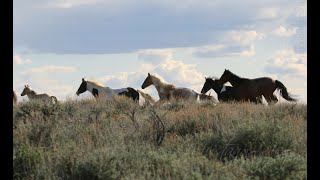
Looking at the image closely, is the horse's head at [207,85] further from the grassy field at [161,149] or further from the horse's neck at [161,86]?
the grassy field at [161,149]

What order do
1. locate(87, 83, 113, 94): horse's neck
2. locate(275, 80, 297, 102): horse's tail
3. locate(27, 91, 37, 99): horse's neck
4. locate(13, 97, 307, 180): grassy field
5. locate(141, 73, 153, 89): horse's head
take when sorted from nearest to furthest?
locate(13, 97, 307, 180): grassy field → locate(275, 80, 297, 102): horse's tail → locate(87, 83, 113, 94): horse's neck → locate(141, 73, 153, 89): horse's head → locate(27, 91, 37, 99): horse's neck

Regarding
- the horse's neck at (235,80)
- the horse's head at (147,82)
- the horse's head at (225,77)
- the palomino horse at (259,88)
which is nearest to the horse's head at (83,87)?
the horse's head at (147,82)

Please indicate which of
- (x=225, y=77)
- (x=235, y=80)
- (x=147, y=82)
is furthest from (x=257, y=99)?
(x=147, y=82)

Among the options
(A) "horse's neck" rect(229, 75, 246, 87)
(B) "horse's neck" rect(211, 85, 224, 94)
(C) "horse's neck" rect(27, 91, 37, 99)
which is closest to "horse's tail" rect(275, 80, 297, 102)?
(A) "horse's neck" rect(229, 75, 246, 87)

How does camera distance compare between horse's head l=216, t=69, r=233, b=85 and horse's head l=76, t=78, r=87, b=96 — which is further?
horse's head l=76, t=78, r=87, b=96

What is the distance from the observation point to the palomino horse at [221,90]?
2416cm

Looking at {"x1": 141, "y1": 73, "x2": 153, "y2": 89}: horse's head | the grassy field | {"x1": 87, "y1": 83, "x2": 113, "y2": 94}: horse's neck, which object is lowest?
the grassy field

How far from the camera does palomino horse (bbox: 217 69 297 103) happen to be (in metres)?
23.9

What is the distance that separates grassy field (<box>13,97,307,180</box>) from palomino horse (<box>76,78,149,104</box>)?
412 inches

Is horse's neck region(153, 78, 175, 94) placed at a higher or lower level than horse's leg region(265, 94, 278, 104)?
higher

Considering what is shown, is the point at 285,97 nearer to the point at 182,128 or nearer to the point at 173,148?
the point at 182,128

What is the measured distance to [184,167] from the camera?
7.73 metres

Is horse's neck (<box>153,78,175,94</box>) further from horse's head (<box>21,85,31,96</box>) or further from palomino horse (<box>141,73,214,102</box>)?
horse's head (<box>21,85,31,96</box>)

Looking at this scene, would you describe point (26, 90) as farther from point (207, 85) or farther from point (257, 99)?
point (257, 99)
